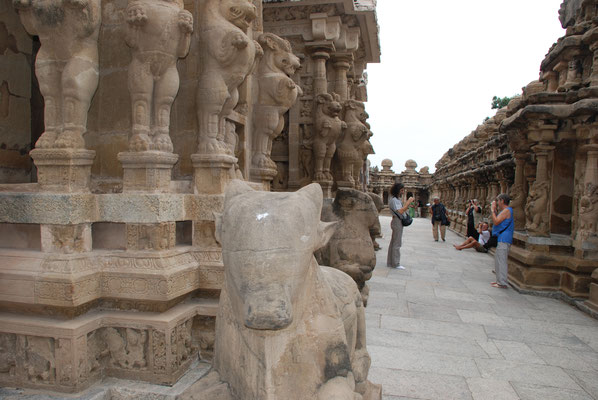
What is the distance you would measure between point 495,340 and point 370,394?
2.85 metres

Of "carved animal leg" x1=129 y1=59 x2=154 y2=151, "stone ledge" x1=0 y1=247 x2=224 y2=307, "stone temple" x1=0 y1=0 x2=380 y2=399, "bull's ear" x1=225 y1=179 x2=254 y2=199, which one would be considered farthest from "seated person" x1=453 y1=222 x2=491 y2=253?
"bull's ear" x1=225 y1=179 x2=254 y2=199

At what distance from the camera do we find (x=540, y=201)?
23.9 feet

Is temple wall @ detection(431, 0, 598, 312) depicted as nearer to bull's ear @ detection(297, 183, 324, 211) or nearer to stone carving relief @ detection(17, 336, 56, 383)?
bull's ear @ detection(297, 183, 324, 211)

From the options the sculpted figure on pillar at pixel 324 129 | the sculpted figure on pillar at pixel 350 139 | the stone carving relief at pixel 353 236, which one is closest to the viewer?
the stone carving relief at pixel 353 236

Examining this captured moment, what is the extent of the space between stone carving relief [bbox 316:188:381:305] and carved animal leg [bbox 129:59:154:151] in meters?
2.43

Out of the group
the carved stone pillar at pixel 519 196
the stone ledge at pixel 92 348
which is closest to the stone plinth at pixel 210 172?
the stone ledge at pixel 92 348

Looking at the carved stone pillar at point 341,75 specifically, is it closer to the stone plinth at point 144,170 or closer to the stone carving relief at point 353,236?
the stone carving relief at point 353,236

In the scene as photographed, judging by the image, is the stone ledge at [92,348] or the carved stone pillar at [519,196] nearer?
the stone ledge at [92,348]

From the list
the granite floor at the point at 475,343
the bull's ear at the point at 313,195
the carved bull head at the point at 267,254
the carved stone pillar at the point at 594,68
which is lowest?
the granite floor at the point at 475,343

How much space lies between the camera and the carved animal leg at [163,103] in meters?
2.93

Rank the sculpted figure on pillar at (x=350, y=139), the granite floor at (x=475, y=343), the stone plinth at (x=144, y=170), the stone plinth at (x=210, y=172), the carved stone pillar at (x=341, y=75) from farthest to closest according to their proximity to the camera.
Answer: the carved stone pillar at (x=341, y=75) < the sculpted figure on pillar at (x=350, y=139) < the granite floor at (x=475, y=343) < the stone plinth at (x=210, y=172) < the stone plinth at (x=144, y=170)

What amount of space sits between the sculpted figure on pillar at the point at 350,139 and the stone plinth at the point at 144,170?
6.88m

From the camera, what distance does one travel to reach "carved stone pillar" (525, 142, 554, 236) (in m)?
7.26

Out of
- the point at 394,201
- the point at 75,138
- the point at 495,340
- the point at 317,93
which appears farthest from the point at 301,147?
the point at 75,138
